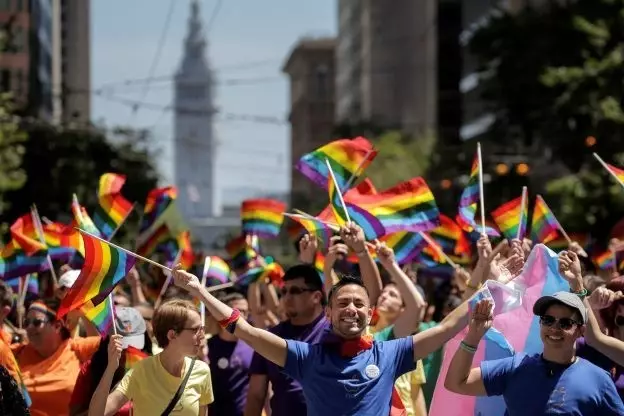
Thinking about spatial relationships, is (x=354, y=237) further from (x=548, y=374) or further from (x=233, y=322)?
(x=548, y=374)

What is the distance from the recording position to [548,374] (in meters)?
6.79

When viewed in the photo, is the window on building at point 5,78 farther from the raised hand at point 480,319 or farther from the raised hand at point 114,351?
the raised hand at point 480,319

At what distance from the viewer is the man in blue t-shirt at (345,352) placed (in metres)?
7.18

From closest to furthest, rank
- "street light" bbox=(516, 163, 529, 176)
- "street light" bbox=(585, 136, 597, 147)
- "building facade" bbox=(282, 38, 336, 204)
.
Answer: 1. "street light" bbox=(585, 136, 597, 147)
2. "street light" bbox=(516, 163, 529, 176)
3. "building facade" bbox=(282, 38, 336, 204)

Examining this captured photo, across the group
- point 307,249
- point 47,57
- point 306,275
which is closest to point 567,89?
point 307,249

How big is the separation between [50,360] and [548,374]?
362 centimetres

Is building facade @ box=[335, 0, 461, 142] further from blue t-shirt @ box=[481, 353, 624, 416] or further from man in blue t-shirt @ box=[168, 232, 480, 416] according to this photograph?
blue t-shirt @ box=[481, 353, 624, 416]

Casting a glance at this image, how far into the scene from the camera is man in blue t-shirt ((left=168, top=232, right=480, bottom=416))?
283 inches

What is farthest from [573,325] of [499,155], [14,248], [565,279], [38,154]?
[38,154]

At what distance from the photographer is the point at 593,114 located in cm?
3108

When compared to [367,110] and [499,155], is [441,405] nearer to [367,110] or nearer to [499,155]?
[499,155]

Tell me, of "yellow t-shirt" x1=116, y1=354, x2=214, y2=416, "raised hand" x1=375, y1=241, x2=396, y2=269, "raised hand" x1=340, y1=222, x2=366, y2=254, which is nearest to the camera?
"yellow t-shirt" x1=116, y1=354, x2=214, y2=416

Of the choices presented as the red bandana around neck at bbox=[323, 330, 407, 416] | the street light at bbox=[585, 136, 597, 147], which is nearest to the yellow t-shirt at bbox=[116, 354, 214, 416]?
the red bandana around neck at bbox=[323, 330, 407, 416]

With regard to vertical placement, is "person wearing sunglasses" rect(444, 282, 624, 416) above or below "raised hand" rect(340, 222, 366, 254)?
below
